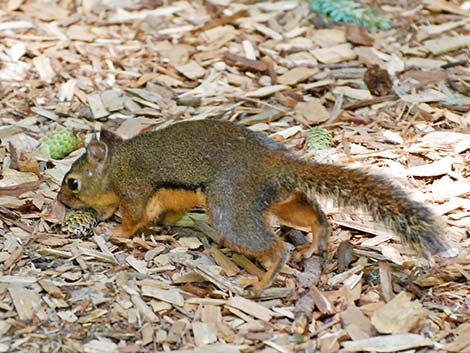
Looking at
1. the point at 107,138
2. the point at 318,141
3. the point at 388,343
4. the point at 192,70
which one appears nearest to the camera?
the point at 388,343

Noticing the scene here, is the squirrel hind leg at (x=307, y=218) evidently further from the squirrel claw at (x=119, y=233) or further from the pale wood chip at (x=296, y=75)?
the pale wood chip at (x=296, y=75)

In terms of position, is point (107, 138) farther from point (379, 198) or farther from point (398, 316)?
point (398, 316)

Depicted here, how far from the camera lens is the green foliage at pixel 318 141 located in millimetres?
6941

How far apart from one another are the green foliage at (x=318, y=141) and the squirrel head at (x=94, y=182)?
1455 mm

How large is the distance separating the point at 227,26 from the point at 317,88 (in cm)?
140

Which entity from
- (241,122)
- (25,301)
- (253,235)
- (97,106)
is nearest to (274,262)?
(253,235)

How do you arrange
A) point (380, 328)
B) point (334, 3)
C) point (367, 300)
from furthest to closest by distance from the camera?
point (334, 3)
point (367, 300)
point (380, 328)

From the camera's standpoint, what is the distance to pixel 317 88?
7926mm

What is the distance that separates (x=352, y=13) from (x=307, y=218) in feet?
11.7

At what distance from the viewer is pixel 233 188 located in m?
5.57

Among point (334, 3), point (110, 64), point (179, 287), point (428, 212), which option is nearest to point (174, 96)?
point (110, 64)

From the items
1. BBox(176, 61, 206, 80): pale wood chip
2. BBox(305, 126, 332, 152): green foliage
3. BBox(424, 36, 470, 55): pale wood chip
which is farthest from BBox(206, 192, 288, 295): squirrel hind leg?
BBox(424, 36, 470, 55): pale wood chip

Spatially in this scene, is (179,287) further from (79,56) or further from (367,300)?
(79,56)

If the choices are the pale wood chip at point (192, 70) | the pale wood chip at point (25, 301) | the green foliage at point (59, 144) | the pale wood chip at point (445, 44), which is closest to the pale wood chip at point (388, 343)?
the pale wood chip at point (25, 301)
